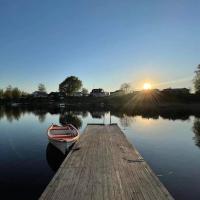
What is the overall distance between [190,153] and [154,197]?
54.5 ft

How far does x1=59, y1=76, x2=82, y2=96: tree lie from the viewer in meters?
182

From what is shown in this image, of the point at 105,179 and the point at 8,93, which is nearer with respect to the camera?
the point at 105,179

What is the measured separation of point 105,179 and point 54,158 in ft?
39.2

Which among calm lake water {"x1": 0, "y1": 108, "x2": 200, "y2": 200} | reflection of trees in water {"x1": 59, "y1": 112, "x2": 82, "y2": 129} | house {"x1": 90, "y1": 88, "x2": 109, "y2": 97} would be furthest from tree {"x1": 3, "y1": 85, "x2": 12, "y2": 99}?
calm lake water {"x1": 0, "y1": 108, "x2": 200, "y2": 200}

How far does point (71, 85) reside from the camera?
600ft

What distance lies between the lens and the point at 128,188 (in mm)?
11305

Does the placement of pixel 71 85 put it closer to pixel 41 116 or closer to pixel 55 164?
pixel 41 116

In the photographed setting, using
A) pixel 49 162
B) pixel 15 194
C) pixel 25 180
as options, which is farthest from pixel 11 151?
pixel 15 194

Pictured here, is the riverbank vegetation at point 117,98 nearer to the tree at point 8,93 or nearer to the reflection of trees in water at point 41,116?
the tree at point 8,93

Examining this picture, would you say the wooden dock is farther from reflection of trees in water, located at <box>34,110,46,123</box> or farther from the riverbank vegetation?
the riverbank vegetation

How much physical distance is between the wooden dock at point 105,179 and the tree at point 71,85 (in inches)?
6504

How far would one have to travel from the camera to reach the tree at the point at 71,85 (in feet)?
598

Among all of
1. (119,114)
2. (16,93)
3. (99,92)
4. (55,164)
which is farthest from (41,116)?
(16,93)

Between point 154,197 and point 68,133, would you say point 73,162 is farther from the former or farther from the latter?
point 68,133
